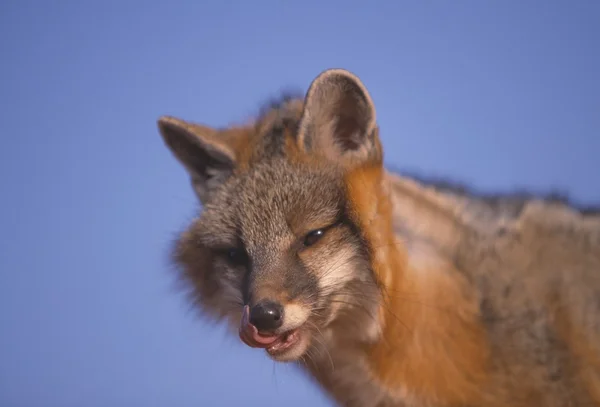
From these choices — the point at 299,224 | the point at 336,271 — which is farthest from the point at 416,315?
the point at 299,224

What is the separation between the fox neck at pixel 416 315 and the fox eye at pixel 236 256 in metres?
0.78

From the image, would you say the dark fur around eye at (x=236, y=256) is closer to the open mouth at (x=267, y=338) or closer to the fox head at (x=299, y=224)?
the fox head at (x=299, y=224)

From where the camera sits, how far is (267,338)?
14.9 feet

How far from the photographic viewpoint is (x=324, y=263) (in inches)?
186

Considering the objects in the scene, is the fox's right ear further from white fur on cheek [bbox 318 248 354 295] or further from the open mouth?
the open mouth

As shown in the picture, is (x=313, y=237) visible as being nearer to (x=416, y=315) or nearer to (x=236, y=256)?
(x=236, y=256)

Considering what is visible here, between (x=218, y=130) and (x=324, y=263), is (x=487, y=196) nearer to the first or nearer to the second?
(x=324, y=263)

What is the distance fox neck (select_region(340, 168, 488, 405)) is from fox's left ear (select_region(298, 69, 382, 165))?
179mm

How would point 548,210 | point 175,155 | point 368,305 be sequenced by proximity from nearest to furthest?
point 368,305 → point 548,210 → point 175,155

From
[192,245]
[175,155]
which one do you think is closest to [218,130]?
[175,155]

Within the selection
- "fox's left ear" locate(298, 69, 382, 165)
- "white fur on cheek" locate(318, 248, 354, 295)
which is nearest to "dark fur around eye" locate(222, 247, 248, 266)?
"white fur on cheek" locate(318, 248, 354, 295)

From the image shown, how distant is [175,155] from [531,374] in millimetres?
2749

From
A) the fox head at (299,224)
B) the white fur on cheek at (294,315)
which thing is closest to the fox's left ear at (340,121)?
the fox head at (299,224)

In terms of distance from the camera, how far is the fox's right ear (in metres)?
5.30
